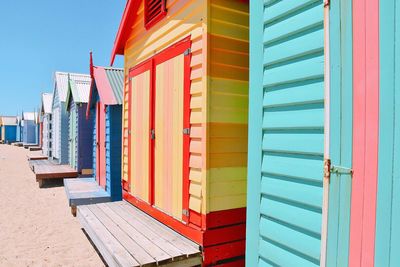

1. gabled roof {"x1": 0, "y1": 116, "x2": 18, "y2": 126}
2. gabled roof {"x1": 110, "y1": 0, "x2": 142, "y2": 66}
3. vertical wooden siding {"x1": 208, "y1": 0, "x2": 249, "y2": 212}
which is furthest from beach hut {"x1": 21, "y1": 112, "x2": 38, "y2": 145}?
vertical wooden siding {"x1": 208, "y1": 0, "x2": 249, "y2": 212}

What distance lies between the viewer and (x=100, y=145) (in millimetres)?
9242

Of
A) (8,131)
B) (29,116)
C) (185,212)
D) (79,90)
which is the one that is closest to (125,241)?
(185,212)

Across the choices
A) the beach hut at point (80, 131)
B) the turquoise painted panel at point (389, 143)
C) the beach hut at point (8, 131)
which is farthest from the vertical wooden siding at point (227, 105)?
the beach hut at point (8, 131)

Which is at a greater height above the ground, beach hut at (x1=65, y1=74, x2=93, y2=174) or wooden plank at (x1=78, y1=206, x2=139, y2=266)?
beach hut at (x1=65, y1=74, x2=93, y2=174)

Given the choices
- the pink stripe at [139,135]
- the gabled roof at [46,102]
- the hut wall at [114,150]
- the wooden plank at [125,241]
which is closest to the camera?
the wooden plank at [125,241]

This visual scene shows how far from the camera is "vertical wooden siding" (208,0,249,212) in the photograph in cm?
370

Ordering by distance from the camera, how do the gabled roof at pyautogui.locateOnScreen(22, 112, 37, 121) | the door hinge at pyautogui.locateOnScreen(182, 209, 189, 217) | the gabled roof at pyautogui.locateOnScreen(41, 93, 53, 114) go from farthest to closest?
the gabled roof at pyautogui.locateOnScreen(22, 112, 37, 121)
the gabled roof at pyautogui.locateOnScreen(41, 93, 53, 114)
the door hinge at pyautogui.locateOnScreen(182, 209, 189, 217)

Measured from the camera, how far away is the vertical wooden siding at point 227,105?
3703mm

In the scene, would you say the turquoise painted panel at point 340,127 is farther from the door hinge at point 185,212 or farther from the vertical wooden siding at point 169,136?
the vertical wooden siding at point 169,136

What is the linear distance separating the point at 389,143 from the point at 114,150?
7.20m

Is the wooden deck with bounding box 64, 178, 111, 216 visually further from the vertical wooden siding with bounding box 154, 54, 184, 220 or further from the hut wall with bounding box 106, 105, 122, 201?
the vertical wooden siding with bounding box 154, 54, 184, 220

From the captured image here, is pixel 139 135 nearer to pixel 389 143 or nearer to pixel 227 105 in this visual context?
pixel 227 105

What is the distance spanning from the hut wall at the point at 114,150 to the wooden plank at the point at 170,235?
2.47 m

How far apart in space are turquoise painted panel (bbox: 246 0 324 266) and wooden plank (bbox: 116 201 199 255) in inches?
42.8
